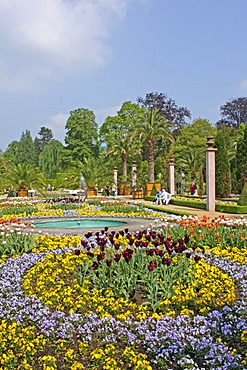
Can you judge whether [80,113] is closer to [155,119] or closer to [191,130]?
[191,130]

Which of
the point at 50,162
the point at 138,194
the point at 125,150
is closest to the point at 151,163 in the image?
the point at 138,194

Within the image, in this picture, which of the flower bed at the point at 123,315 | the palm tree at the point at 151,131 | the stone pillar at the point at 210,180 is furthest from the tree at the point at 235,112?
the flower bed at the point at 123,315

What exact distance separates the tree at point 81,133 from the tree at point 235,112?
18666 mm

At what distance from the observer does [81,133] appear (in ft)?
181

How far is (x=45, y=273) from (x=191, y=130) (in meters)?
39.4

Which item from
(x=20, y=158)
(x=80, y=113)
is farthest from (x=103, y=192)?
(x=20, y=158)

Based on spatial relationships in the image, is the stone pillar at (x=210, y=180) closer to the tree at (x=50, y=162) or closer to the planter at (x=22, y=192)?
the planter at (x=22, y=192)

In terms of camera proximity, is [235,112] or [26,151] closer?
[235,112]

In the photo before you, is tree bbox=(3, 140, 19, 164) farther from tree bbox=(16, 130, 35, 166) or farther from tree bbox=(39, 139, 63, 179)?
tree bbox=(39, 139, 63, 179)

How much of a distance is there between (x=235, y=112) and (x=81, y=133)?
76.0 feet

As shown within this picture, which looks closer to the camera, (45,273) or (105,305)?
(105,305)

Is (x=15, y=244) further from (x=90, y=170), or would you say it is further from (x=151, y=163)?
(x=151, y=163)

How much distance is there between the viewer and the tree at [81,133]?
5453 centimetres

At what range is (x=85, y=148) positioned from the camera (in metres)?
54.1
